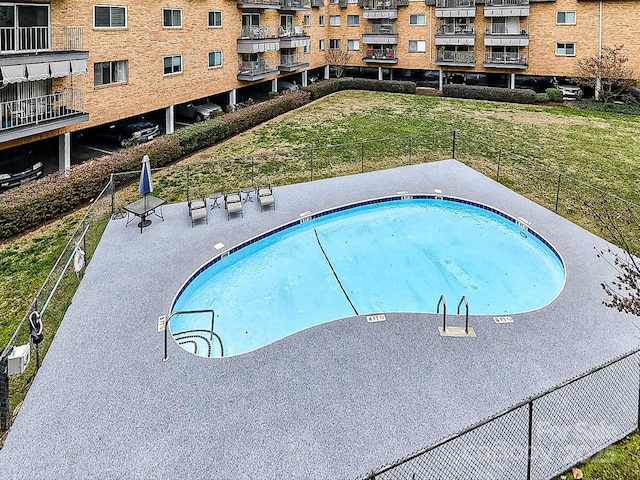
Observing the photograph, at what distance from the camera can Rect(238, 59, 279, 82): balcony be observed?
31.0 metres

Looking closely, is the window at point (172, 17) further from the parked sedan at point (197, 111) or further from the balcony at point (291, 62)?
the balcony at point (291, 62)

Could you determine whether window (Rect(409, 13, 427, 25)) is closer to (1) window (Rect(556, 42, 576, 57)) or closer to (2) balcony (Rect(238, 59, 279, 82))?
(1) window (Rect(556, 42, 576, 57))

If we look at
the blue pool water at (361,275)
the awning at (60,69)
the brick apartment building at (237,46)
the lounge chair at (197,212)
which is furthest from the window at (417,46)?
the lounge chair at (197,212)

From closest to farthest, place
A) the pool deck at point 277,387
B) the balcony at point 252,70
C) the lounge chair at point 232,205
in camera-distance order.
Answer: the pool deck at point 277,387, the lounge chair at point 232,205, the balcony at point 252,70

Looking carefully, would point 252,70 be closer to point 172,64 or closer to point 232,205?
point 172,64

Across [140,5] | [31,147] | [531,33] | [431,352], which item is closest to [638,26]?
[531,33]

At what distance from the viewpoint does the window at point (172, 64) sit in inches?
960

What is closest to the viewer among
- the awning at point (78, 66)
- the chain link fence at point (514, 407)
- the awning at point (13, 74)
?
the chain link fence at point (514, 407)

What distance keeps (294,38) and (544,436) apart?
3521cm

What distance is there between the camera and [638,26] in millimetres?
32781

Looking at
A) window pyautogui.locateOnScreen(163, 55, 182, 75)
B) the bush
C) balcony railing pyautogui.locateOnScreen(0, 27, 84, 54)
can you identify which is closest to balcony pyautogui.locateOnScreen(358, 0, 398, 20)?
the bush

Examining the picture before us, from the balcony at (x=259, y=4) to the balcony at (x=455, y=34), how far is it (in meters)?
14.7

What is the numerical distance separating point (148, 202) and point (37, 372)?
7.27 metres

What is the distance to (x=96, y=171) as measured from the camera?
668 inches
